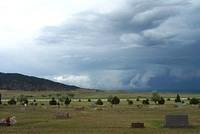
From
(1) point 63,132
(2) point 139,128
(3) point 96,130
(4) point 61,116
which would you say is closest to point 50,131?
(1) point 63,132

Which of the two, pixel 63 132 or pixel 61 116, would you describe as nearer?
pixel 63 132

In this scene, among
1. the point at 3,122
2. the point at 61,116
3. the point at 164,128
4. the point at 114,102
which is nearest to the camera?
the point at 164,128

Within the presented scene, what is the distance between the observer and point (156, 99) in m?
142

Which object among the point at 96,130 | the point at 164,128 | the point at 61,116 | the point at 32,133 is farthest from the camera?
the point at 61,116

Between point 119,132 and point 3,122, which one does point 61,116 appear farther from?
point 119,132

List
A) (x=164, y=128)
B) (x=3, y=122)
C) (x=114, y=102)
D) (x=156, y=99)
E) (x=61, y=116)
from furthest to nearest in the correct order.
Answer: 1. (x=156, y=99)
2. (x=114, y=102)
3. (x=61, y=116)
4. (x=3, y=122)
5. (x=164, y=128)

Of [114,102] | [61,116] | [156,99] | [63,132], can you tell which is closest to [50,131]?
[63,132]

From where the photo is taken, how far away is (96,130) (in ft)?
159

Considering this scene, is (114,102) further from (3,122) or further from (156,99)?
(3,122)

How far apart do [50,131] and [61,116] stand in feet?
67.8

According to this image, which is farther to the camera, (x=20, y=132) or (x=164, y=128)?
(x=164, y=128)

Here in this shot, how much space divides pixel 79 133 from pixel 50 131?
401 centimetres

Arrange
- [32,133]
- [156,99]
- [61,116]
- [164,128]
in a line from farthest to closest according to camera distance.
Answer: [156,99] < [61,116] < [164,128] < [32,133]

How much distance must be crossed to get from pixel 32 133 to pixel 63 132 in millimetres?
3360
